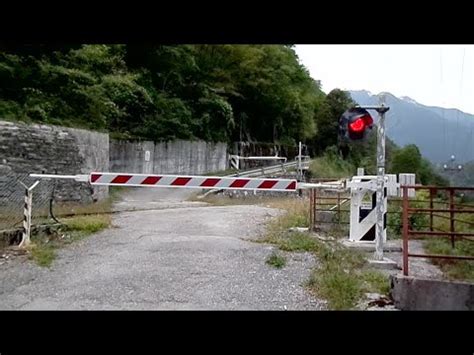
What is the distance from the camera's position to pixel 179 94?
82.9 ft

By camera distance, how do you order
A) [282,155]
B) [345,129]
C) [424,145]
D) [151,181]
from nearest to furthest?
[151,181] < [345,129] < [424,145] < [282,155]

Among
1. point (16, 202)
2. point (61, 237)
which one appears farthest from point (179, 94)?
point (61, 237)

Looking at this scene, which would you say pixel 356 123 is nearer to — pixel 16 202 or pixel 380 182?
pixel 380 182

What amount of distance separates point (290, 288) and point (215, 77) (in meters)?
25.1

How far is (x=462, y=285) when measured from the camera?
4.33m

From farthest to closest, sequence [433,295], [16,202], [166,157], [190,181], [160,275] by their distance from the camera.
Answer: [166,157], [16,202], [190,181], [160,275], [433,295]

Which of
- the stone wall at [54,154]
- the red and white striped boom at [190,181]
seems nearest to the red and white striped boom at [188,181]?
the red and white striped boom at [190,181]

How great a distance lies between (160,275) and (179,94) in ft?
66.6

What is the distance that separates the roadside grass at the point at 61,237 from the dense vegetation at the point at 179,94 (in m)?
2.96

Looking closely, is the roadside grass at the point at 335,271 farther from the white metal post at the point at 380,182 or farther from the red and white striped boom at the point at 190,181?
the red and white striped boom at the point at 190,181

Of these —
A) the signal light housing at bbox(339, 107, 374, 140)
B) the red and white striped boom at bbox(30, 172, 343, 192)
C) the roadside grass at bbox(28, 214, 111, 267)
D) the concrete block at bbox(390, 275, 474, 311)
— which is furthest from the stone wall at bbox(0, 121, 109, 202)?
the concrete block at bbox(390, 275, 474, 311)
